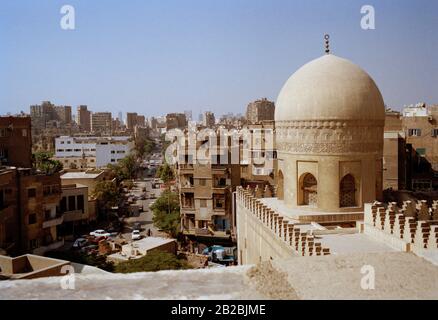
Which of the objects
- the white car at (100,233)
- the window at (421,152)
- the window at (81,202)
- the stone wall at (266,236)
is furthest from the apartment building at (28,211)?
the window at (421,152)

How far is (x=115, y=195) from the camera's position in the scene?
47.8 m

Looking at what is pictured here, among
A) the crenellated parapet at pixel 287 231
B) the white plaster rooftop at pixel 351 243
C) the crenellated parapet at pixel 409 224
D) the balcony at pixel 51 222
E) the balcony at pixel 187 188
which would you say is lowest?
the balcony at pixel 51 222

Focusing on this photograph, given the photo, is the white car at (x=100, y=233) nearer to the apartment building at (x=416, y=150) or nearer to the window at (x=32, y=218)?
the window at (x=32, y=218)

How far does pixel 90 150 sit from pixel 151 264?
5632cm

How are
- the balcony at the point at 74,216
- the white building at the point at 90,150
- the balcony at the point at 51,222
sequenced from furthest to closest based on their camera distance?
→ the white building at the point at 90,150 < the balcony at the point at 74,216 < the balcony at the point at 51,222

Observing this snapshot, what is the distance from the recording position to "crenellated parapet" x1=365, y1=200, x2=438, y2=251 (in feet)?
31.3

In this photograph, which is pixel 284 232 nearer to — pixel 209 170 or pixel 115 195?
pixel 209 170

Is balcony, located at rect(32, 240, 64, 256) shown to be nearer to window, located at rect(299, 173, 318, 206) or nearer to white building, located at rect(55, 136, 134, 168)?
window, located at rect(299, 173, 318, 206)

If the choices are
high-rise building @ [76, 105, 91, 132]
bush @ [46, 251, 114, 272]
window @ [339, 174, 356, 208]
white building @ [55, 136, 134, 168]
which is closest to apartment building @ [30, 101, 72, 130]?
high-rise building @ [76, 105, 91, 132]

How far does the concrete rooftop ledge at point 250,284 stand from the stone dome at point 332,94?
838 cm

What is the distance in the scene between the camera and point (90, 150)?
255 ft

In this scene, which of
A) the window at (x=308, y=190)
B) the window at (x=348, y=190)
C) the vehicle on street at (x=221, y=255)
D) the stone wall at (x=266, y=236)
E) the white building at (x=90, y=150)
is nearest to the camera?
the stone wall at (x=266, y=236)

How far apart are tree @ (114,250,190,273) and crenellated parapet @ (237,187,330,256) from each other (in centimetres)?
829

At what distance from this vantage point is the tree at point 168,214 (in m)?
37.8
